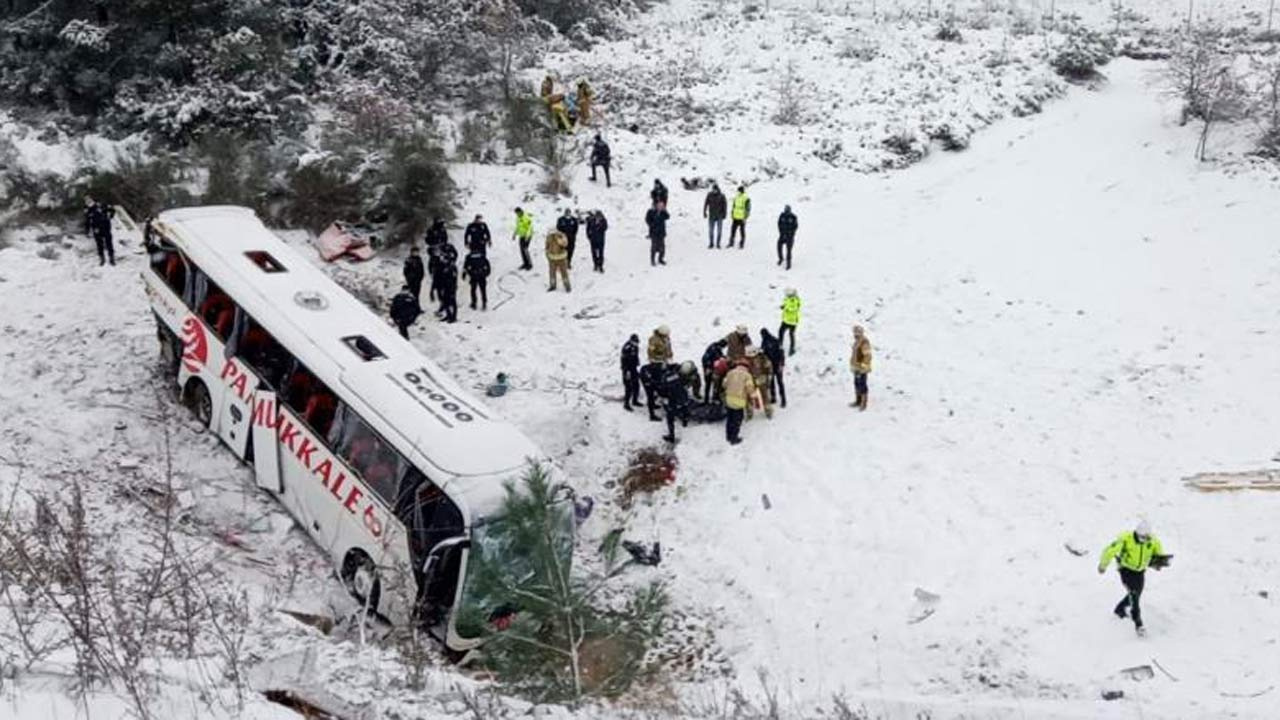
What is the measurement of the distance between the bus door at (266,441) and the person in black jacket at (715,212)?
11265 mm

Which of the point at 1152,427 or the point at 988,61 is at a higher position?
the point at 988,61

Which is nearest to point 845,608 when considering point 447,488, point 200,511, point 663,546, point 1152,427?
point 663,546

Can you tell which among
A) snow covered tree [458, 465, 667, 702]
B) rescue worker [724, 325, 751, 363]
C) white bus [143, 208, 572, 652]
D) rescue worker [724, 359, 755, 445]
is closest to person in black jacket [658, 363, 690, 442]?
rescue worker [724, 359, 755, 445]

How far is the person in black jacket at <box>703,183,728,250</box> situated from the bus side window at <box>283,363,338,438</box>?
11.2m

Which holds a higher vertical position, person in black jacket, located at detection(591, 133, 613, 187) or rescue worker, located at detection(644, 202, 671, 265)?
person in black jacket, located at detection(591, 133, 613, 187)

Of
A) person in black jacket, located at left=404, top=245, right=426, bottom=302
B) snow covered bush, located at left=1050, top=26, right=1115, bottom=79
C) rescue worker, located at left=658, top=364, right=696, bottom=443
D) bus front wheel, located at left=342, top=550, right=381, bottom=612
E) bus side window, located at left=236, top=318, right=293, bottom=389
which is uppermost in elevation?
snow covered bush, located at left=1050, top=26, right=1115, bottom=79

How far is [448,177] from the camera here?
23.5m

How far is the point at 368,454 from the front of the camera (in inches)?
501

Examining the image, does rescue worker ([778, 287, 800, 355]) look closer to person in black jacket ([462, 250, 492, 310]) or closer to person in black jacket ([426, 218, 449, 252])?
person in black jacket ([462, 250, 492, 310])

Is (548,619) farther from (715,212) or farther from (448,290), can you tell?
(715,212)

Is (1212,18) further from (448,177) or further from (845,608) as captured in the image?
(845,608)

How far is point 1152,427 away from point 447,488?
10929 millimetres

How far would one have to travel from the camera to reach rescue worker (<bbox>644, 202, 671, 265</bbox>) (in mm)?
22391

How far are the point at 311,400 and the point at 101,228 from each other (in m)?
9.33
